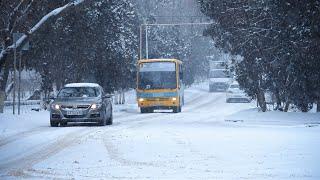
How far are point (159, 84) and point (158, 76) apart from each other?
47cm

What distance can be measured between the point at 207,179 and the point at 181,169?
126cm

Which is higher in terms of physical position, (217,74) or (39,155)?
(217,74)

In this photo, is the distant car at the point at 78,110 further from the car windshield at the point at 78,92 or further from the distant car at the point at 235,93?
the distant car at the point at 235,93

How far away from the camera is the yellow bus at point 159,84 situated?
41.3 m

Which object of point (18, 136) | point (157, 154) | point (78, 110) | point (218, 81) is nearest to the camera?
point (157, 154)

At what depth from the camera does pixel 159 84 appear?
41500mm

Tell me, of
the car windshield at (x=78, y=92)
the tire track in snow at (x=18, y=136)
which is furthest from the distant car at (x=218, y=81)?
the tire track in snow at (x=18, y=136)

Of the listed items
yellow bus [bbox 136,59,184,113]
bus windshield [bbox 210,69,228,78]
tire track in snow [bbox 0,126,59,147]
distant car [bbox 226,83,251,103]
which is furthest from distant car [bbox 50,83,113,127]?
bus windshield [bbox 210,69,228,78]

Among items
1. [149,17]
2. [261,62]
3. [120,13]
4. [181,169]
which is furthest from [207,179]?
[149,17]

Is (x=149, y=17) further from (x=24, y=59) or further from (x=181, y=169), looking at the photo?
(x=181, y=169)

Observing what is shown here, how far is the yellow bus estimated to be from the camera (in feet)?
136

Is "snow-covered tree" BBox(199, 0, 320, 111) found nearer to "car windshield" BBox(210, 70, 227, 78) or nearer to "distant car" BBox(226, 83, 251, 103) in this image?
"distant car" BBox(226, 83, 251, 103)

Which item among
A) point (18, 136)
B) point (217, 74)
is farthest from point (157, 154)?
point (217, 74)

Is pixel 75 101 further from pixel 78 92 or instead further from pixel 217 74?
pixel 217 74
